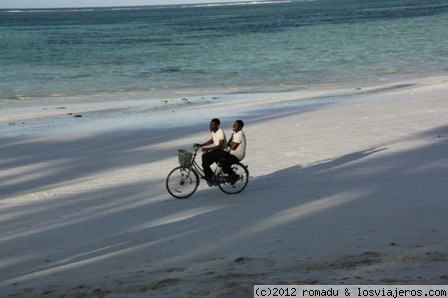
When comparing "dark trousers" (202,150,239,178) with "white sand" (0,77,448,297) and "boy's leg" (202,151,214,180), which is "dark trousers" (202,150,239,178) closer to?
"boy's leg" (202,151,214,180)

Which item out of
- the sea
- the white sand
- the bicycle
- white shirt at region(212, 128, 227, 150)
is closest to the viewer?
the white sand

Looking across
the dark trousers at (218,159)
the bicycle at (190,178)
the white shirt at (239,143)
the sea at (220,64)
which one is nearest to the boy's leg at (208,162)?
the dark trousers at (218,159)

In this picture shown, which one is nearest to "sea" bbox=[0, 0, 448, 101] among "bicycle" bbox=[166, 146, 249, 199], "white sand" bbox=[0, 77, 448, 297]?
"white sand" bbox=[0, 77, 448, 297]

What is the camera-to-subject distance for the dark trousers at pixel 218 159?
45.5 feet

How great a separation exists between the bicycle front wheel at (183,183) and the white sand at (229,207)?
0.63 ft

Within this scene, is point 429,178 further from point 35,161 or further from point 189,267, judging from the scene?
point 35,161

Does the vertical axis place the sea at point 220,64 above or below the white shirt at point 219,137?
above

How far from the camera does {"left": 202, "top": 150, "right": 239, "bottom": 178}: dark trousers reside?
1388cm

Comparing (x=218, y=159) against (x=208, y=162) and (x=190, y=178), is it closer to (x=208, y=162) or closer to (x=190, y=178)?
(x=208, y=162)

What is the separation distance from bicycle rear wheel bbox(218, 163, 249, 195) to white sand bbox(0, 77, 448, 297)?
14 cm

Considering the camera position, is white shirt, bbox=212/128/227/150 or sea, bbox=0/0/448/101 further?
sea, bbox=0/0/448/101

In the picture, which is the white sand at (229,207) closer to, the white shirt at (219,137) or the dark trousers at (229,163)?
the dark trousers at (229,163)

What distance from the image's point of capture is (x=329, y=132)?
20297mm

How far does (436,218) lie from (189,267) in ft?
11.4
